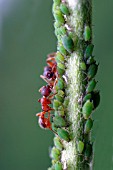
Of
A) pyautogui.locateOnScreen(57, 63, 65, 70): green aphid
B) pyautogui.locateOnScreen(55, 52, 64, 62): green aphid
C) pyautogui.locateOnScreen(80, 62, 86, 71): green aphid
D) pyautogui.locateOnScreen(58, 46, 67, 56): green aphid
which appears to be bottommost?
pyautogui.locateOnScreen(80, 62, 86, 71): green aphid

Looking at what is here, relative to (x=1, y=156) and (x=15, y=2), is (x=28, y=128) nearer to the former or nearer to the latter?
(x=1, y=156)

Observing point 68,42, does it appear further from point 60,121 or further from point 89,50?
point 60,121

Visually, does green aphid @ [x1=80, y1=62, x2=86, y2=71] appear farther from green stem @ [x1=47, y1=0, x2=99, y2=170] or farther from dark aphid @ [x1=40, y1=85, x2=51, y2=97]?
dark aphid @ [x1=40, y1=85, x2=51, y2=97]

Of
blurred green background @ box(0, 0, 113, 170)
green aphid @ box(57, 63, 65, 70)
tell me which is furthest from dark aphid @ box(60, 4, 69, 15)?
blurred green background @ box(0, 0, 113, 170)

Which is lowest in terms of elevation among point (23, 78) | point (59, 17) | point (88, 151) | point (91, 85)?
point (88, 151)

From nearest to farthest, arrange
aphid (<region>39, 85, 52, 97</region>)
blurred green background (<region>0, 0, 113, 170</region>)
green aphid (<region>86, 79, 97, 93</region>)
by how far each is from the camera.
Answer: green aphid (<region>86, 79, 97, 93</region>) → aphid (<region>39, 85, 52, 97</region>) → blurred green background (<region>0, 0, 113, 170</region>)

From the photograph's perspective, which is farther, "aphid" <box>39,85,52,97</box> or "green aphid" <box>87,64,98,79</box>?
"aphid" <box>39,85,52,97</box>

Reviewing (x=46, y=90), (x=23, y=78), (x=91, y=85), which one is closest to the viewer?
(x=91, y=85)

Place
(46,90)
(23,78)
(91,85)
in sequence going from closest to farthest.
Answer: (91,85), (46,90), (23,78)

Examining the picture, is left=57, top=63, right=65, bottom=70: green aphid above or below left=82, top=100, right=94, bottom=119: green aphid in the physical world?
above

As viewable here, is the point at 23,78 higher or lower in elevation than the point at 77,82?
higher

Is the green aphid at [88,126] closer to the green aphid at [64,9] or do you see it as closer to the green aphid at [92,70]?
the green aphid at [92,70]

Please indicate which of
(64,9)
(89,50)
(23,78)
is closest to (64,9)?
(64,9)
